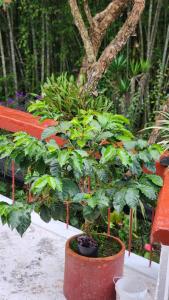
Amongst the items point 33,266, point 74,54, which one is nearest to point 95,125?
point 33,266

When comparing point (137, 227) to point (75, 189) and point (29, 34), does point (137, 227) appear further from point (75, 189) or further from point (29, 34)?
point (29, 34)

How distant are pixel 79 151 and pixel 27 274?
87 centimetres

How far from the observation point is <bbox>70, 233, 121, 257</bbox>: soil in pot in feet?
7.42

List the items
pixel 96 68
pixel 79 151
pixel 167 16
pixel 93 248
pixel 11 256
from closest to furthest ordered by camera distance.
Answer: pixel 79 151 → pixel 93 248 → pixel 11 256 → pixel 96 68 → pixel 167 16

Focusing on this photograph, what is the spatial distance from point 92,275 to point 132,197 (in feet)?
1.57

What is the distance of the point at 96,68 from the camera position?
346cm

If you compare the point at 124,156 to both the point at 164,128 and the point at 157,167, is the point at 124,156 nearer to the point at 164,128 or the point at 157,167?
the point at 157,167

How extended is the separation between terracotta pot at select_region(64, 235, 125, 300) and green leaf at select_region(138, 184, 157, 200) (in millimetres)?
407

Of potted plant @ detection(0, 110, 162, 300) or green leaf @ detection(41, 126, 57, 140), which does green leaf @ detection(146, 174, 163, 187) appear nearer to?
potted plant @ detection(0, 110, 162, 300)

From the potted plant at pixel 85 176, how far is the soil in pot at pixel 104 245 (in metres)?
0.02

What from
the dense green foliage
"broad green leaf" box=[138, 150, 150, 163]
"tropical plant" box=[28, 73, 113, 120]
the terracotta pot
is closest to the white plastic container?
the terracotta pot

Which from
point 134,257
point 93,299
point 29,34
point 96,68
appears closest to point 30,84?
point 29,34

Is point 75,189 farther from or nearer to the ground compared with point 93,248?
farther from the ground

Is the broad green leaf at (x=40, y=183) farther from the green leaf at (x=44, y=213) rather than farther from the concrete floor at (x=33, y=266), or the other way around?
the concrete floor at (x=33, y=266)
